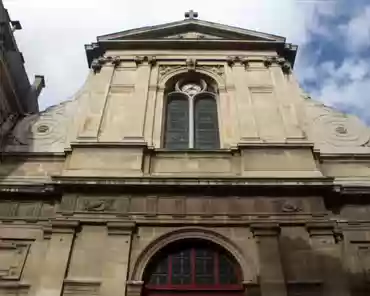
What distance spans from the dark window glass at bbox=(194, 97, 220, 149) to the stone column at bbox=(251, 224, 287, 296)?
3191mm

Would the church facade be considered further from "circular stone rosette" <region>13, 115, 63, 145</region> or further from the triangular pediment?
the triangular pediment

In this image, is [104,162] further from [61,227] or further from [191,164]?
[61,227]

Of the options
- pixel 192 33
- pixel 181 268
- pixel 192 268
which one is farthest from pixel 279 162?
pixel 192 33

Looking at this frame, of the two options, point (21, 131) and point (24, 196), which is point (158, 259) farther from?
point (21, 131)

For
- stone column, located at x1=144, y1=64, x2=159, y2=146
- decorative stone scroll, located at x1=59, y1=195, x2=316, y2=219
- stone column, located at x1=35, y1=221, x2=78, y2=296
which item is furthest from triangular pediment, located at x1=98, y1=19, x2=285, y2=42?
stone column, located at x1=35, y1=221, x2=78, y2=296

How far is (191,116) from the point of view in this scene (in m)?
14.7

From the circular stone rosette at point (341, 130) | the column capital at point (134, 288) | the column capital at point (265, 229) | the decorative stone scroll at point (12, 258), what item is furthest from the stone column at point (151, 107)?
the circular stone rosette at point (341, 130)

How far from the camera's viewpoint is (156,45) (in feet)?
55.1

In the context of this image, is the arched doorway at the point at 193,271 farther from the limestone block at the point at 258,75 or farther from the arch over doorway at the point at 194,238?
the limestone block at the point at 258,75

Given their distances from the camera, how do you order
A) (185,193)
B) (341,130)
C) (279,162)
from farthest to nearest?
(341,130) < (279,162) < (185,193)

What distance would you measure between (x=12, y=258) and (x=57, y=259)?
95 cm

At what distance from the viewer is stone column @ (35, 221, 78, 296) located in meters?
10.1

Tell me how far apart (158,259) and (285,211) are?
2687mm

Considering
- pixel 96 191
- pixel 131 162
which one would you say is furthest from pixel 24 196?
pixel 131 162
